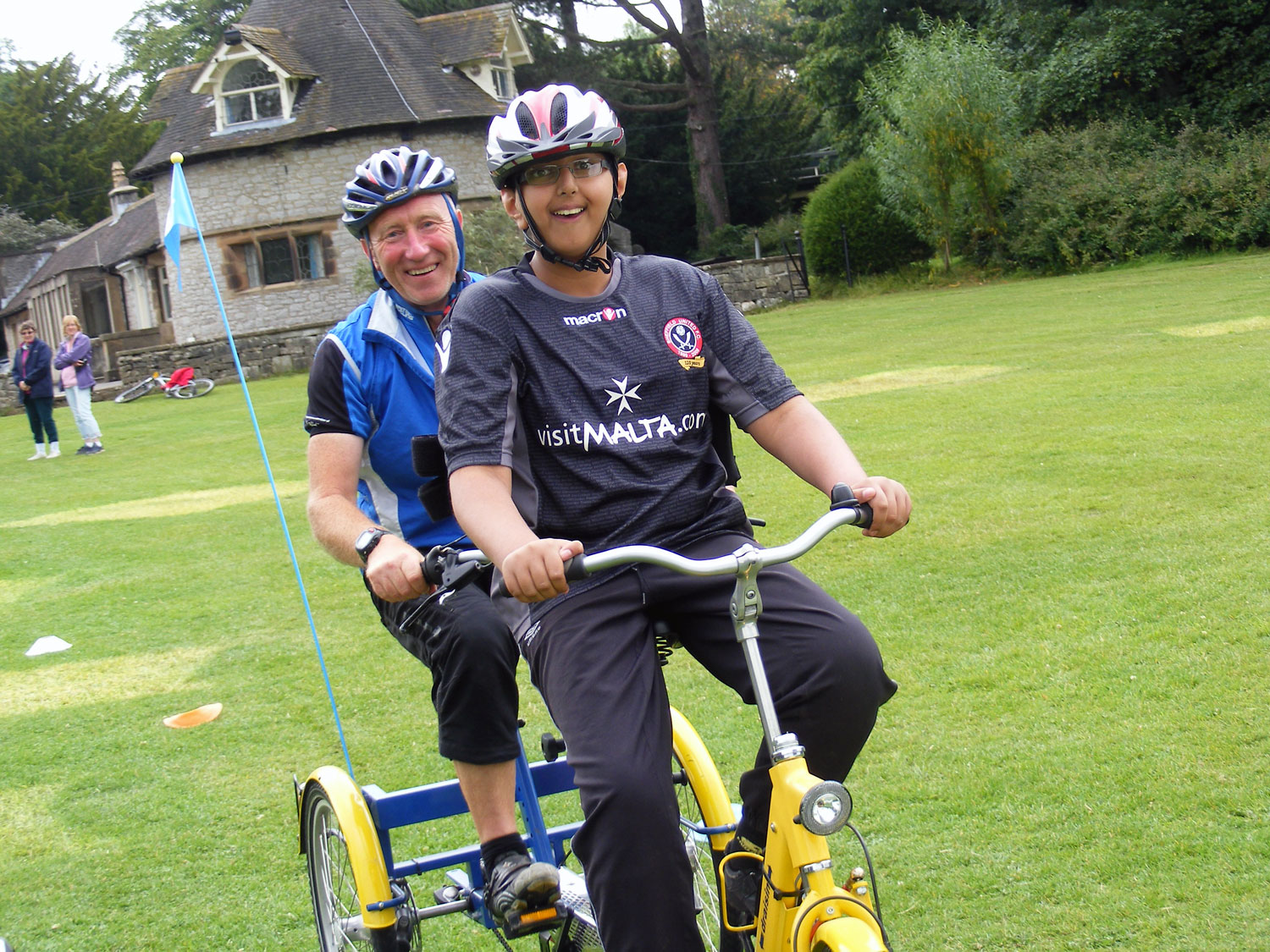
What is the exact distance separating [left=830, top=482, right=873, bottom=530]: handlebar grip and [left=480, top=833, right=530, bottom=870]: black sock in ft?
4.41

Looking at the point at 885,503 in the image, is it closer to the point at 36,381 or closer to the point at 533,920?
the point at 533,920

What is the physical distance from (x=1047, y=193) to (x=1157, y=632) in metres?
28.7

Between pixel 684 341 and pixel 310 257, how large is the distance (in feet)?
121

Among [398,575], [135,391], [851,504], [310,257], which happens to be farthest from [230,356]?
[851,504]

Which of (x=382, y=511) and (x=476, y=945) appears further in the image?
(x=476, y=945)

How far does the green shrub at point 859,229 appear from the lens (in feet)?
123

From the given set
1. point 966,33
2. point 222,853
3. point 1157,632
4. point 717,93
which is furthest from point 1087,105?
point 222,853

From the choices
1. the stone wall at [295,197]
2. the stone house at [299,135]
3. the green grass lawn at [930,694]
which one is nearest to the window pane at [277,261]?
the stone house at [299,135]

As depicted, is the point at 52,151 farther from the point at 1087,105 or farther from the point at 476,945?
the point at 476,945

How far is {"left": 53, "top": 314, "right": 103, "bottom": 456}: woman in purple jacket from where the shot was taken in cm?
2073

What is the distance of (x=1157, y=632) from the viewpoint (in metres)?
6.04

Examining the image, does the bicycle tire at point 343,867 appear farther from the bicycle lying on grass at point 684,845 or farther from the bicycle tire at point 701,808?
the bicycle tire at point 701,808

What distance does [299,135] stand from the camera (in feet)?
120

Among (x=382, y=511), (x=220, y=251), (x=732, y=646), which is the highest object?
(x=220, y=251)
